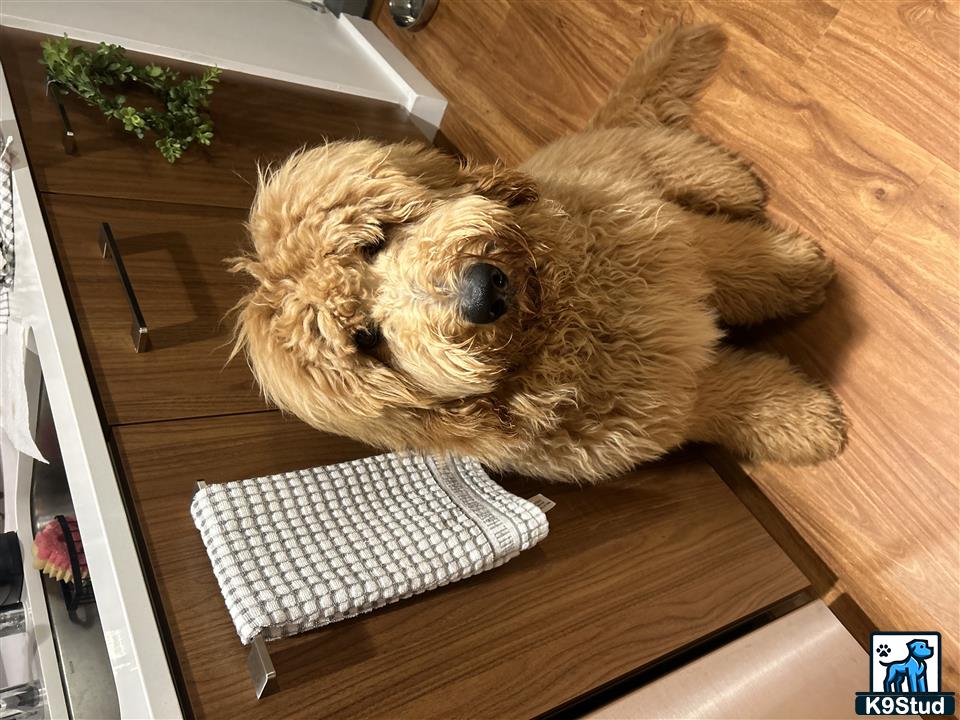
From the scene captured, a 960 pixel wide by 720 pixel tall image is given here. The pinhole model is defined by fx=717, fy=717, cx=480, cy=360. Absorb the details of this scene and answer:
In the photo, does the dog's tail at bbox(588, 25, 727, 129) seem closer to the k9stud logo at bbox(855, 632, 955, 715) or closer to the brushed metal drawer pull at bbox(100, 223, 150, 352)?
the brushed metal drawer pull at bbox(100, 223, 150, 352)

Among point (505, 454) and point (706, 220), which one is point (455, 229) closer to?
point (505, 454)

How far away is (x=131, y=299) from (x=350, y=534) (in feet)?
2.17

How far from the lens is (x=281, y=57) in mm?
2391

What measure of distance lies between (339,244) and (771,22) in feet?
4.16

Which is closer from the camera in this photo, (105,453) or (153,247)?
(105,453)

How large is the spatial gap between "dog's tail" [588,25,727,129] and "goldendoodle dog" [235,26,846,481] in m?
0.18

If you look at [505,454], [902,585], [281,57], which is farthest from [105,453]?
[902,585]

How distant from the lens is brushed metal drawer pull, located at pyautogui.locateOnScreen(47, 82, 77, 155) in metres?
1.68

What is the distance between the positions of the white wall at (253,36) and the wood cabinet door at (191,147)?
7 centimetres

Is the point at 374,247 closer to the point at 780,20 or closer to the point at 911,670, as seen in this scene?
the point at 780,20

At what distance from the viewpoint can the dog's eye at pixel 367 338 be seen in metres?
1.33

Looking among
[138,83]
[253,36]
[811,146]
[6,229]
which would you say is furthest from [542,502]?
[253,36]

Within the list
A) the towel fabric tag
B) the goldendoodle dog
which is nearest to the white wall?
the goldendoodle dog

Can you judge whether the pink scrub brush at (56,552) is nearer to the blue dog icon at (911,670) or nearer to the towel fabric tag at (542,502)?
the towel fabric tag at (542,502)
